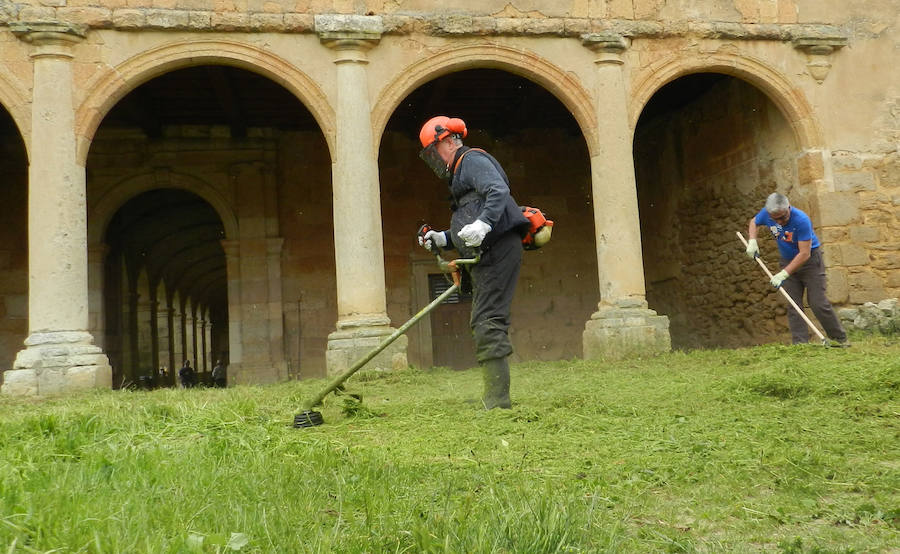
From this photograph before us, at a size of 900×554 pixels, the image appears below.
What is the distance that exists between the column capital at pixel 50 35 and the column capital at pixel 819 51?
8914mm

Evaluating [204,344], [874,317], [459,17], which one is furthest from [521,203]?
[204,344]

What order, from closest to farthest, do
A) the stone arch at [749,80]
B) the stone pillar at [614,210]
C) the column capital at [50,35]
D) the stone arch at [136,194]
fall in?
the column capital at [50,35], the stone pillar at [614,210], the stone arch at [749,80], the stone arch at [136,194]

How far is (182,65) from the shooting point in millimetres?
8828

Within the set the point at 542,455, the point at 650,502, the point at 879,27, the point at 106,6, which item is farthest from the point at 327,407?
the point at 879,27

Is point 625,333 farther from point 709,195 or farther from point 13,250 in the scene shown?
point 13,250

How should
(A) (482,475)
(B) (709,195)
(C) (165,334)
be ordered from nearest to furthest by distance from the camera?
(A) (482,475), (B) (709,195), (C) (165,334)

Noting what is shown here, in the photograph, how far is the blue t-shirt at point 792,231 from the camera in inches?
302

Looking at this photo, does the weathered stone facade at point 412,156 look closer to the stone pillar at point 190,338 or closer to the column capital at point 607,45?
the column capital at point 607,45

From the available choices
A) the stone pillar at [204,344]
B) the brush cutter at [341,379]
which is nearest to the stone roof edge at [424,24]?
the brush cutter at [341,379]

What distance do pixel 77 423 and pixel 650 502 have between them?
9.35 ft

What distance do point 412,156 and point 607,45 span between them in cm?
477

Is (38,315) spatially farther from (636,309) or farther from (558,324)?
(558,324)

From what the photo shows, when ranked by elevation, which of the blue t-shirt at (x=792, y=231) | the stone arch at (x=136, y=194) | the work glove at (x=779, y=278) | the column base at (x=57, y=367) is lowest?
the column base at (x=57, y=367)

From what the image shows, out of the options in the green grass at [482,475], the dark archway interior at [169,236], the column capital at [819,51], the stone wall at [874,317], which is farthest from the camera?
the dark archway interior at [169,236]
